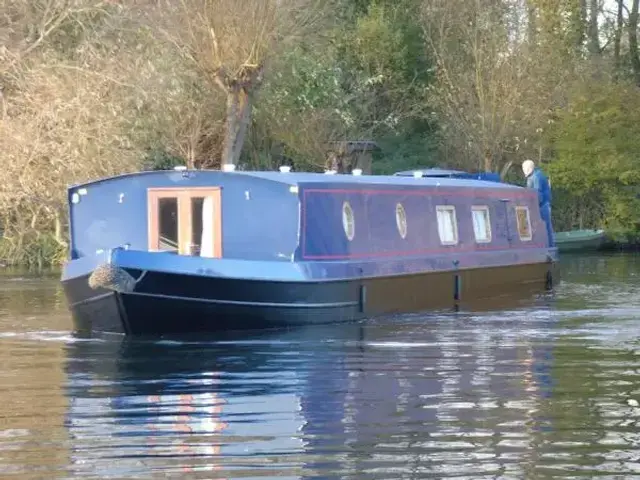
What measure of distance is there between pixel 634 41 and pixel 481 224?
74.2 feet

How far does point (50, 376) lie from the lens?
12.3 m

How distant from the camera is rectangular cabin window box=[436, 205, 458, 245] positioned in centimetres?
1938

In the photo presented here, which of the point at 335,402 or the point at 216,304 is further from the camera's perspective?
the point at 216,304

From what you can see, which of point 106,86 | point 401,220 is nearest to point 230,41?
point 106,86

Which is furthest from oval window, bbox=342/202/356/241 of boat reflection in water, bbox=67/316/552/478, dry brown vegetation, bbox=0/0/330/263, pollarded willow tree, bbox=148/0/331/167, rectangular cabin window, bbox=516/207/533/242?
pollarded willow tree, bbox=148/0/331/167

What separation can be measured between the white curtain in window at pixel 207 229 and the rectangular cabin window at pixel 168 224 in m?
0.36

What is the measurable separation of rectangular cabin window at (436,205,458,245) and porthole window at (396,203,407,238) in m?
1.09

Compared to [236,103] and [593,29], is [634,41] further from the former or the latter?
[236,103]

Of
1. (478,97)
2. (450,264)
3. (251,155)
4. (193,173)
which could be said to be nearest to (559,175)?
(478,97)

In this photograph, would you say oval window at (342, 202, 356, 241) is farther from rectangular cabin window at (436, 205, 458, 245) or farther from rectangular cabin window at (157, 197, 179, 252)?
rectangular cabin window at (436, 205, 458, 245)

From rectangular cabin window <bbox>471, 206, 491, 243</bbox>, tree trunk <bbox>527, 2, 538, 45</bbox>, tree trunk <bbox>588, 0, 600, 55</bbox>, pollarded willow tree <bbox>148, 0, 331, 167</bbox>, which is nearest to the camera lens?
rectangular cabin window <bbox>471, 206, 491, 243</bbox>

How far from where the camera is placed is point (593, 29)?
42.3 meters

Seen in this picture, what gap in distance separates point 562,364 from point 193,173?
5.45 meters

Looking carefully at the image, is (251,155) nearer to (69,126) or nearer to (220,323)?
(69,126)
